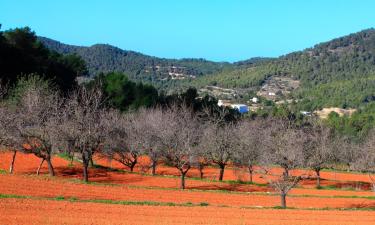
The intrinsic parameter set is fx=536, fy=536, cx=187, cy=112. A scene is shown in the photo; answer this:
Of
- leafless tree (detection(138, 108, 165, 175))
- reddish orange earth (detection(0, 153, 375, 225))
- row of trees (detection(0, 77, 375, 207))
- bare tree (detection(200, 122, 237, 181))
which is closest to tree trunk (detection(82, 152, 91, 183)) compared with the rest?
row of trees (detection(0, 77, 375, 207))

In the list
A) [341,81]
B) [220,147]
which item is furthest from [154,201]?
[341,81]

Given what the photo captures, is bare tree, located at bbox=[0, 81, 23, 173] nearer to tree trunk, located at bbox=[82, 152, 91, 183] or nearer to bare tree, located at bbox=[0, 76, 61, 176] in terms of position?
bare tree, located at bbox=[0, 76, 61, 176]

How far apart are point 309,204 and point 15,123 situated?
23852 millimetres

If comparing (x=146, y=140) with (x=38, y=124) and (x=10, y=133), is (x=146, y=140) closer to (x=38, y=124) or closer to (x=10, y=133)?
(x=38, y=124)

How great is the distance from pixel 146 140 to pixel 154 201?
1717 cm

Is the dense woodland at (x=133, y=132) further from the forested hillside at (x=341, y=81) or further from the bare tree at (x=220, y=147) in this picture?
the forested hillside at (x=341, y=81)

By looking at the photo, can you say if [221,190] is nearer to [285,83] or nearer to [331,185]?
[331,185]

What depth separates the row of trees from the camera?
136 ft

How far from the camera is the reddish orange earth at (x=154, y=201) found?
81.5ft

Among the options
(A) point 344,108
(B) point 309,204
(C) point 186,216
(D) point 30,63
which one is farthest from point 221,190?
(A) point 344,108

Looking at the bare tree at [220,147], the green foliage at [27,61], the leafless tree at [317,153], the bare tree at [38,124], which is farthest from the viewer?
the green foliage at [27,61]

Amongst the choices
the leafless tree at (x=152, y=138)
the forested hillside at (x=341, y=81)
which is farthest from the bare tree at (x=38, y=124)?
the forested hillside at (x=341, y=81)

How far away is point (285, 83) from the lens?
7726 inches

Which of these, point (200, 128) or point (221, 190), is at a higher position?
point (200, 128)
